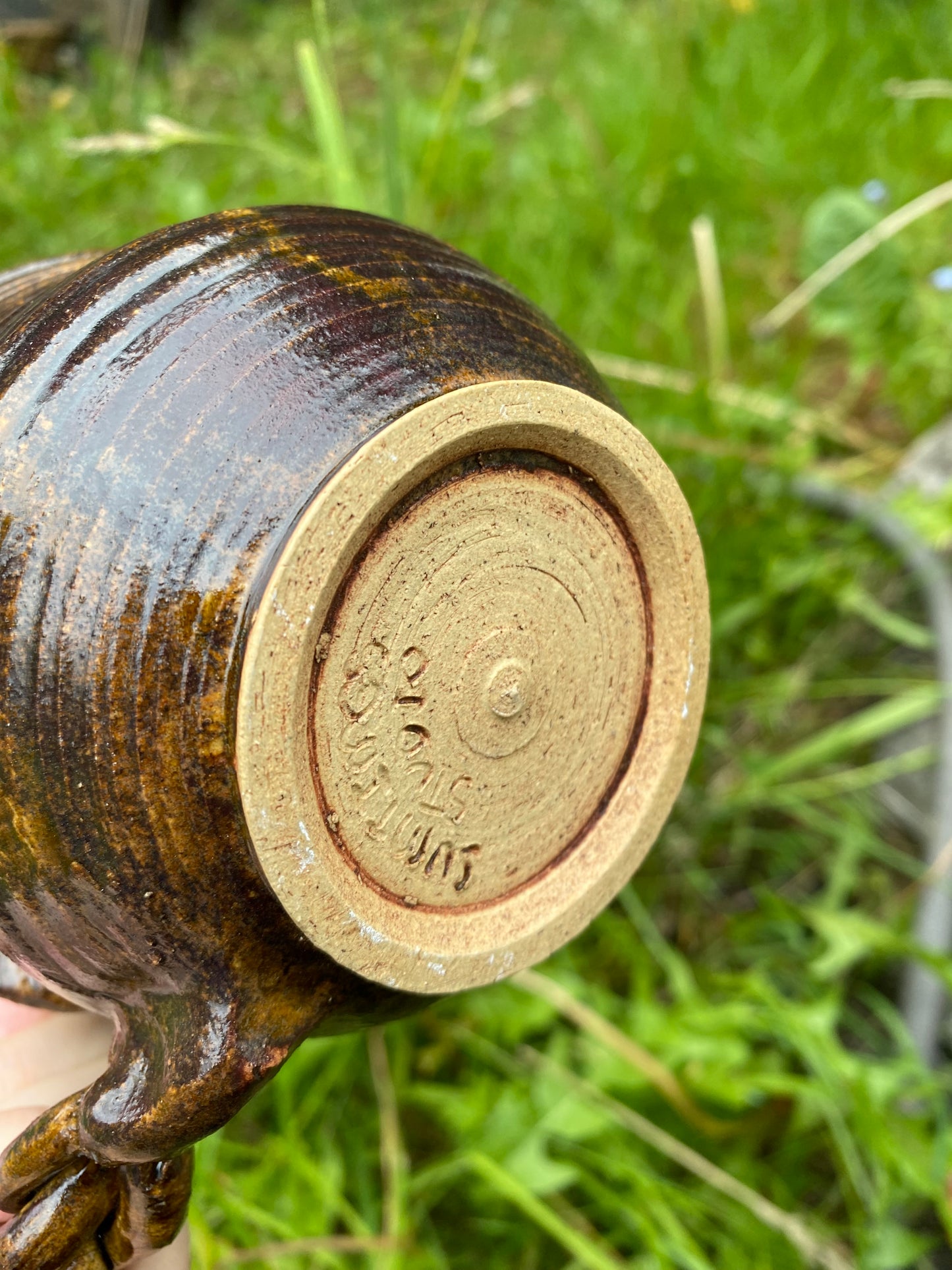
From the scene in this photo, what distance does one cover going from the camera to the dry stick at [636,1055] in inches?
49.4

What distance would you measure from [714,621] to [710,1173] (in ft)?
2.47

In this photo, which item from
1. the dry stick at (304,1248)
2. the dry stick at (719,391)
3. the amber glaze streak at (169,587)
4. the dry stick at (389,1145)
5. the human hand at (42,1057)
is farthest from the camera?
the dry stick at (719,391)

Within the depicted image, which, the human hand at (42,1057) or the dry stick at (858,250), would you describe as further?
the dry stick at (858,250)

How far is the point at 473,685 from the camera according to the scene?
0.67 meters

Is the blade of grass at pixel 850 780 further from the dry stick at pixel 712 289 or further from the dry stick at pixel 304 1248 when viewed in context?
the dry stick at pixel 304 1248

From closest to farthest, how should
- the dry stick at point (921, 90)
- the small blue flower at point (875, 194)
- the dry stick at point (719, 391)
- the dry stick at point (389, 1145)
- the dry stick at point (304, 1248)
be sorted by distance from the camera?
1. the dry stick at point (304, 1248)
2. the dry stick at point (389, 1145)
3. the dry stick at point (921, 90)
4. the dry stick at point (719, 391)
5. the small blue flower at point (875, 194)

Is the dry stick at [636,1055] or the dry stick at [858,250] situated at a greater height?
the dry stick at [858,250]

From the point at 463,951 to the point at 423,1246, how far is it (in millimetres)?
743

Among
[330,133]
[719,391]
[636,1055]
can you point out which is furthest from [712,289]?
[636,1055]

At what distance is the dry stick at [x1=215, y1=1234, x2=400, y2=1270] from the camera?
107 cm

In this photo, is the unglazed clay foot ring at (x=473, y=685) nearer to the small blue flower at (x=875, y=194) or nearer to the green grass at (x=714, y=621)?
the green grass at (x=714, y=621)

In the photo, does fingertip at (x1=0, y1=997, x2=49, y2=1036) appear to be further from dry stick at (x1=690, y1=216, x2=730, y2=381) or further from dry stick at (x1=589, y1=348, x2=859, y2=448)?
dry stick at (x1=690, y1=216, x2=730, y2=381)

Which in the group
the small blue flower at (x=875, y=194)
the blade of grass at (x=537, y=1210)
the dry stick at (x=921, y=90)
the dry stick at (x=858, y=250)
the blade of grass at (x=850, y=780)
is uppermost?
the small blue flower at (x=875, y=194)

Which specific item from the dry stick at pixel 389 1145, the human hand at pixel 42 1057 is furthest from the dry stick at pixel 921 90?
the human hand at pixel 42 1057
